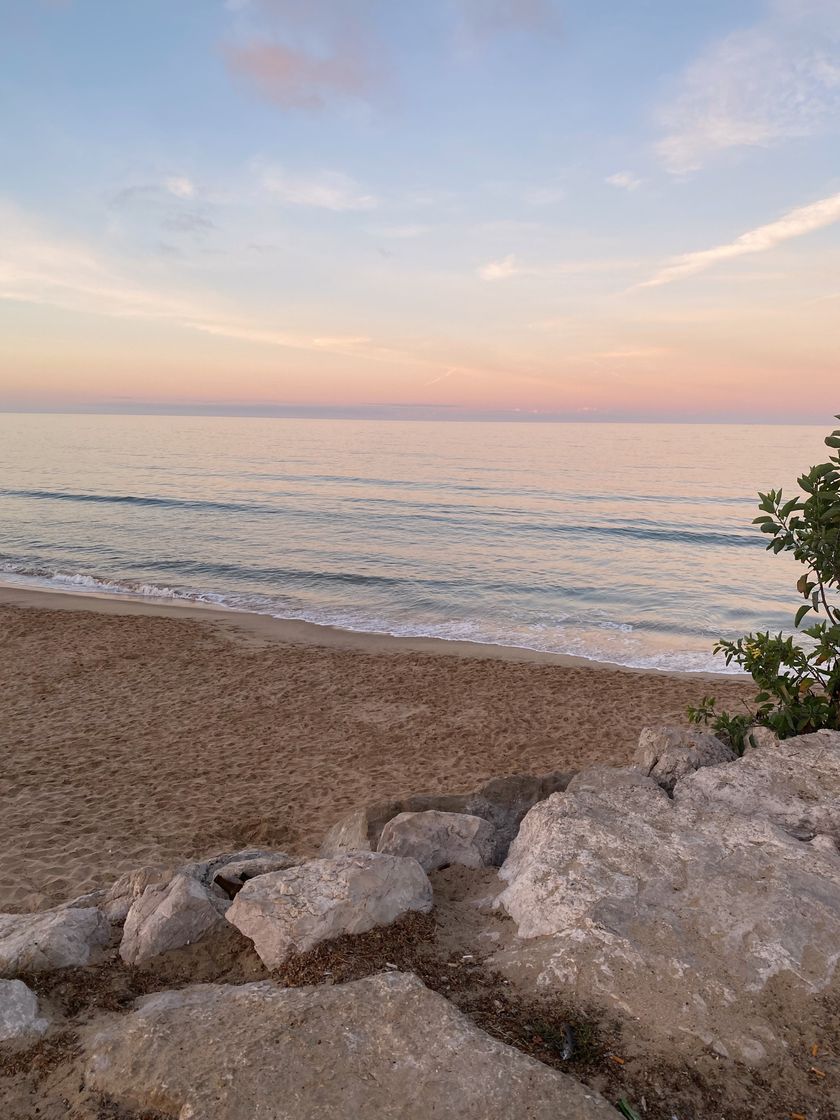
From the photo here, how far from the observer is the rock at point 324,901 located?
3762 millimetres

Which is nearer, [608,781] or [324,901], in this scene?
[324,901]

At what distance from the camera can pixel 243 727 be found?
11.5 meters

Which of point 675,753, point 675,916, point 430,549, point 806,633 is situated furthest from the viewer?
point 430,549

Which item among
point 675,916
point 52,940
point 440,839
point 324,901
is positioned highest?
point 675,916

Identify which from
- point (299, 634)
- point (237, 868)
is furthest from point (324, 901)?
point (299, 634)

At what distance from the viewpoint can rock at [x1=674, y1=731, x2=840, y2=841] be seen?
4902mm

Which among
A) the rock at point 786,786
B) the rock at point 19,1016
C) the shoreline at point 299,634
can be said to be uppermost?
the rock at point 786,786

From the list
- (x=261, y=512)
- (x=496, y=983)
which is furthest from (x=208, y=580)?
(x=496, y=983)

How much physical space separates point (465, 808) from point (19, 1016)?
3.49 m

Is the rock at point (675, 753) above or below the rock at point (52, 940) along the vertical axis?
above

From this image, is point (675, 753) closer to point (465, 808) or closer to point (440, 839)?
point (465, 808)

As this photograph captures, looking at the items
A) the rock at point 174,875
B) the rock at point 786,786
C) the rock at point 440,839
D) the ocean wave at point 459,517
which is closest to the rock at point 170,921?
the rock at point 174,875

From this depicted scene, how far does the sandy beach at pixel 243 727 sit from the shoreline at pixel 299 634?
0.11 m

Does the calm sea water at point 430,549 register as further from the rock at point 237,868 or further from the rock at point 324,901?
the rock at point 324,901
